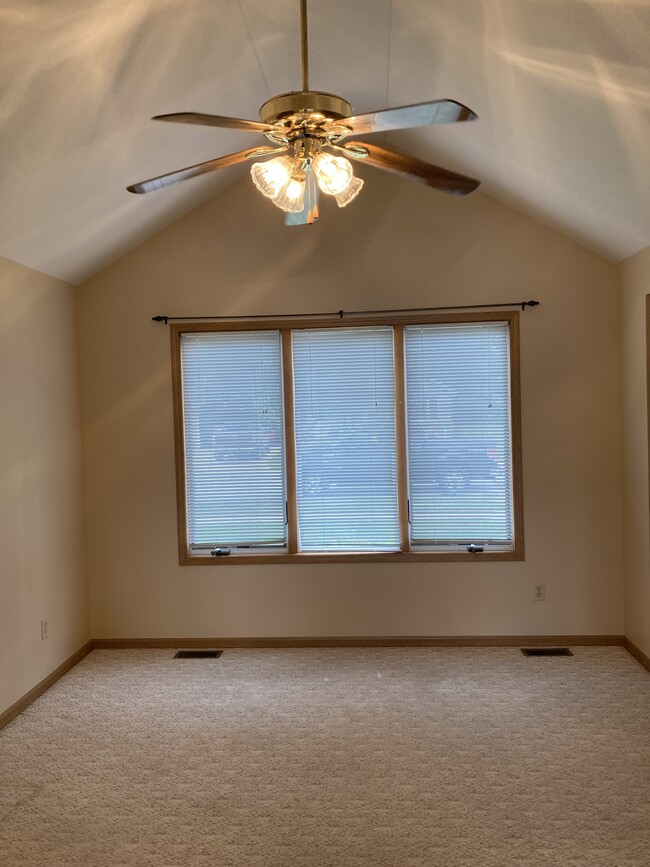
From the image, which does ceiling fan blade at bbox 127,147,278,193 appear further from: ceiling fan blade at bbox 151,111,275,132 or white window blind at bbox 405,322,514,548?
white window blind at bbox 405,322,514,548

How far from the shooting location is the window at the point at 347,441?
16.0 feet

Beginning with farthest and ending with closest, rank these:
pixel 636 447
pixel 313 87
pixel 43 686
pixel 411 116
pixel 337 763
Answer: pixel 636 447 → pixel 43 686 → pixel 313 87 → pixel 337 763 → pixel 411 116

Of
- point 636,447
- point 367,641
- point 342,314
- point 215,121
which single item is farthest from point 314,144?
point 367,641

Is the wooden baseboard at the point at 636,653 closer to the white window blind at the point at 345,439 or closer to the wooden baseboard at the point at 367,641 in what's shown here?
the wooden baseboard at the point at 367,641

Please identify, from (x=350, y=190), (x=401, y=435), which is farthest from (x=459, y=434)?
(x=350, y=190)

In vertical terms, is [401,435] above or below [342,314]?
below

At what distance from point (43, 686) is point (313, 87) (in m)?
3.77

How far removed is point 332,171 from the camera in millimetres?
2350

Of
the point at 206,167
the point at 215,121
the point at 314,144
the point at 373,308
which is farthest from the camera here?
the point at 373,308

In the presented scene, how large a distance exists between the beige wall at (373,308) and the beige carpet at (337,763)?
368mm

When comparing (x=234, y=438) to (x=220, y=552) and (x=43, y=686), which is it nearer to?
(x=220, y=552)

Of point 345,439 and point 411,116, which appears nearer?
point 411,116

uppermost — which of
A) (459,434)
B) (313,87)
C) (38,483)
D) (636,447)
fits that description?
(313,87)

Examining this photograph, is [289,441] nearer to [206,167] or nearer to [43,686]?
[43,686]
